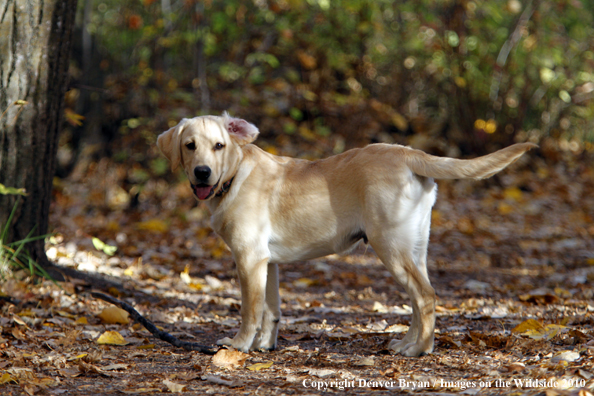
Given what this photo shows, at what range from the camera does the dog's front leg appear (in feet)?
11.7

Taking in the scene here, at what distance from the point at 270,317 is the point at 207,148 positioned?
3.80 ft

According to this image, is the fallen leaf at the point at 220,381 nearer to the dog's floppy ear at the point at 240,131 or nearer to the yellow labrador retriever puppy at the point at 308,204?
the yellow labrador retriever puppy at the point at 308,204

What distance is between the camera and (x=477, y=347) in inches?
136

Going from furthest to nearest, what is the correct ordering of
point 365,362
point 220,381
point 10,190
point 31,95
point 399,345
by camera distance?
1. point 31,95
2. point 10,190
3. point 399,345
4. point 365,362
5. point 220,381

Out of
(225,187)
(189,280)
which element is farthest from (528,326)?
(189,280)

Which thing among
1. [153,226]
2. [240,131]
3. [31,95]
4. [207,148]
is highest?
[31,95]

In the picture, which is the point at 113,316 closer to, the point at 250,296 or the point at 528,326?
the point at 250,296

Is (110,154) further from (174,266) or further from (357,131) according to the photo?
(357,131)

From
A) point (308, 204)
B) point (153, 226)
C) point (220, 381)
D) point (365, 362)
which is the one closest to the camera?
point (220, 381)

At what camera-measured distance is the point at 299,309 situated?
4871mm

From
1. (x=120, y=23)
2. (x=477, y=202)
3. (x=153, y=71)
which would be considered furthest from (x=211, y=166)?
(x=477, y=202)

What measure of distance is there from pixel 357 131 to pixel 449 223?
265 centimetres

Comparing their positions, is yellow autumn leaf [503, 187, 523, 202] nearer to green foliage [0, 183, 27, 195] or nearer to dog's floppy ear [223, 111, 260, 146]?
dog's floppy ear [223, 111, 260, 146]

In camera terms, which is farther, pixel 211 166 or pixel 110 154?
pixel 110 154
